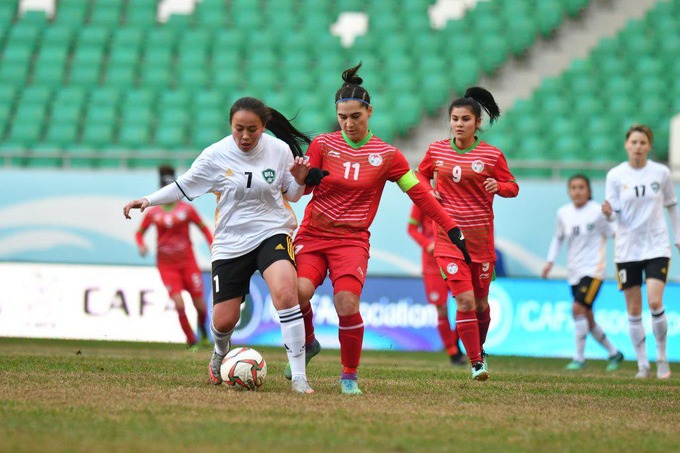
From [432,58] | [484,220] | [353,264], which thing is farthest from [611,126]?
[353,264]

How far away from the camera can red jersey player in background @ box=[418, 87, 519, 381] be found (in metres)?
9.66

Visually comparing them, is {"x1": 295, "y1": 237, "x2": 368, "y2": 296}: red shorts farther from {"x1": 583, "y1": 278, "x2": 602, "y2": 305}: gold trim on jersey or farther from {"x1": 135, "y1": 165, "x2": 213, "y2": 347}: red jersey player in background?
{"x1": 135, "y1": 165, "x2": 213, "y2": 347}: red jersey player in background

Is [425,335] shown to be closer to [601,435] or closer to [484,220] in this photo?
[484,220]

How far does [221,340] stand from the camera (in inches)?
336

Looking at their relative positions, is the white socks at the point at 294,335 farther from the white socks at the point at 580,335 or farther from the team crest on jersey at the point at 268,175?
the white socks at the point at 580,335

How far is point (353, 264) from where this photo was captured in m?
8.19

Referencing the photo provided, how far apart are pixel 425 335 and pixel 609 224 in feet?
11.2

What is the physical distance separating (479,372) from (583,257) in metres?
5.42

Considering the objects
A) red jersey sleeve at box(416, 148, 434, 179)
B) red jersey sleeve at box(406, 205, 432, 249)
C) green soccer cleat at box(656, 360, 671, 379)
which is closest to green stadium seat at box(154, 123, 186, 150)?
red jersey sleeve at box(406, 205, 432, 249)

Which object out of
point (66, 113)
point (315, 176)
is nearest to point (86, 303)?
point (66, 113)

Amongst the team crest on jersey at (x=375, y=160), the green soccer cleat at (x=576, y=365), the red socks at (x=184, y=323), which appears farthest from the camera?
the red socks at (x=184, y=323)

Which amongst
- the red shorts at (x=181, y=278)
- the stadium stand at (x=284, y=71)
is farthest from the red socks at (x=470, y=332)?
the stadium stand at (x=284, y=71)

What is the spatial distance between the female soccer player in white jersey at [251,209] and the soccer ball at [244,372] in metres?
0.28

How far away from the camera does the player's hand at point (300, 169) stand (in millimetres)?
8070
